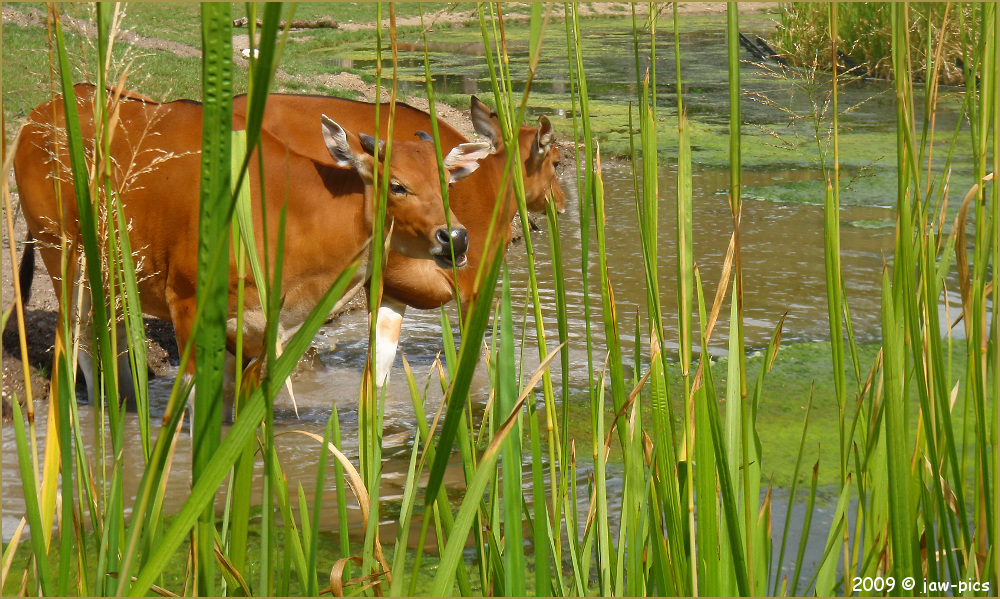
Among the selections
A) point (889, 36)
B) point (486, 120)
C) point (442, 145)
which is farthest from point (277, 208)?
point (889, 36)

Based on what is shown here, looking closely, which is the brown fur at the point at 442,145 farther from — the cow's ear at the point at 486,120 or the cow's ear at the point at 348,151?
the cow's ear at the point at 348,151

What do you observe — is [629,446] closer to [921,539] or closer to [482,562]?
[482,562]

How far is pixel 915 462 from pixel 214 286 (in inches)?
36.4

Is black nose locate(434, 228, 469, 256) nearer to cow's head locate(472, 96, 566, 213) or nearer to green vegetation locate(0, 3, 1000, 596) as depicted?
cow's head locate(472, 96, 566, 213)

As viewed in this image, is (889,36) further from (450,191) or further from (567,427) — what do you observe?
(450,191)

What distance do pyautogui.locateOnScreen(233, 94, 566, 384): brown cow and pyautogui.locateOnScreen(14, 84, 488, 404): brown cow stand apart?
0.36 m

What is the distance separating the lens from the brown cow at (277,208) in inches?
128

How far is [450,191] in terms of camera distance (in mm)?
3998

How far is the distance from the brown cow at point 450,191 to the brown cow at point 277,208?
359mm

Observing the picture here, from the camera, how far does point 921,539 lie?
1144 millimetres

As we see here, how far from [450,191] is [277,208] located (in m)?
0.87

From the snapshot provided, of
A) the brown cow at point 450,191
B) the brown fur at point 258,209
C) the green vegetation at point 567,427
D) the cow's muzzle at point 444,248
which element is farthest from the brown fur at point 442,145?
the green vegetation at point 567,427

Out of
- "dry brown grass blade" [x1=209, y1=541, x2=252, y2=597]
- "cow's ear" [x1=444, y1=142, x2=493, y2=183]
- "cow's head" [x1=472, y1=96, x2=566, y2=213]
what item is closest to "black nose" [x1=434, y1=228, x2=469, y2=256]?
"cow's ear" [x1=444, y1=142, x2=493, y2=183]

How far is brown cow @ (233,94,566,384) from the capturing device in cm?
391
